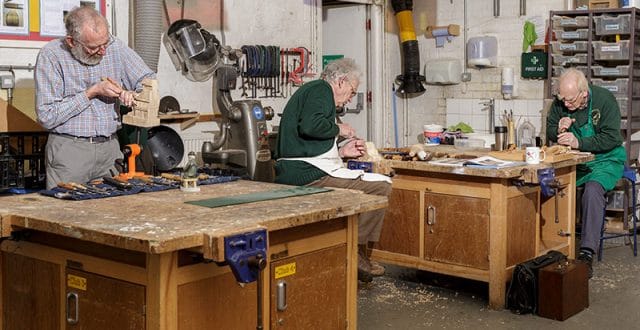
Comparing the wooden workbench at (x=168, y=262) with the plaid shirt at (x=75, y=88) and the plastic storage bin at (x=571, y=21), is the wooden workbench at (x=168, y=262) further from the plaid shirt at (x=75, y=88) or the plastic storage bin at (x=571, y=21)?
the plastic storage bin at (x=571, y=21)

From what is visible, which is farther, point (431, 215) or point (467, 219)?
point (431, 215)

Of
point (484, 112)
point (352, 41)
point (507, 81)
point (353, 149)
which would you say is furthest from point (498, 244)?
point (352, 41)

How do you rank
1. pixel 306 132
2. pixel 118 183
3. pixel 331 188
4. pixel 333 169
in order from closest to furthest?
pixel 118 183 → pixel 331 188 → pixel 306 132 → pixel 333 169

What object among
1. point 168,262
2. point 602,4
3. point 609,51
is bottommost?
point 168,262

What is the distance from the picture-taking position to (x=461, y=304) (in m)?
5.48

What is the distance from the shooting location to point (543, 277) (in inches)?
203

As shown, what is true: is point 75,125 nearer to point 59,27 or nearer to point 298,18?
point 59,27

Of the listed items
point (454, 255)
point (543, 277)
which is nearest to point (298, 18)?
point (454, 255)

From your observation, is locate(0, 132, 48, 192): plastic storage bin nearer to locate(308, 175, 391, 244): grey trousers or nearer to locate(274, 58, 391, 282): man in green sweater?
locate(274, 58, 391, 282): man in green sweater

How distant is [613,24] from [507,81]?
4.32ft

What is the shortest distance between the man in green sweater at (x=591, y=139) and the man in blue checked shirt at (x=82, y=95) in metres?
3.18

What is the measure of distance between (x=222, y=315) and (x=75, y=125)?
174 centimetres

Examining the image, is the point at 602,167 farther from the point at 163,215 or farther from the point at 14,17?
the point at 14,17

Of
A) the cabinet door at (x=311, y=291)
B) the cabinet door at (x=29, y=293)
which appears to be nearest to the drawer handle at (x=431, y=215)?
the cabinet door at (x=311, y=291)
